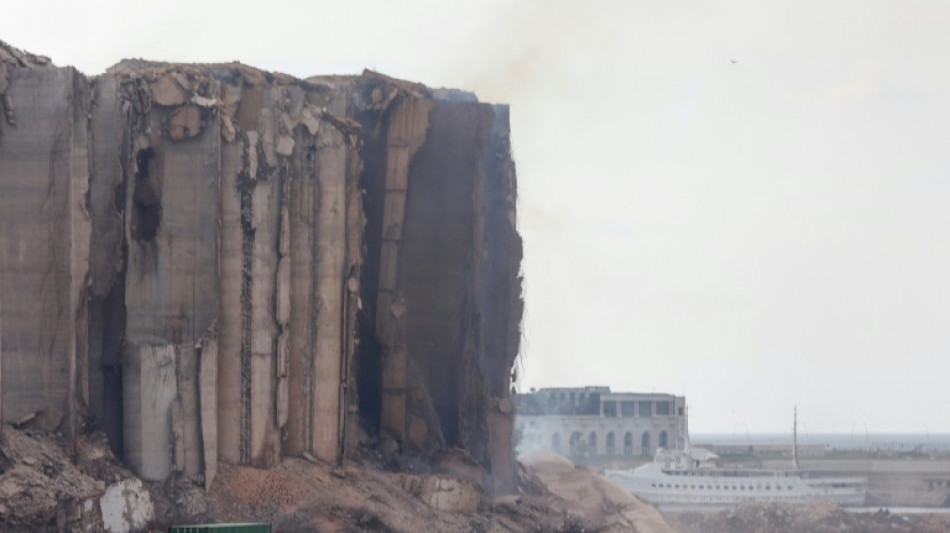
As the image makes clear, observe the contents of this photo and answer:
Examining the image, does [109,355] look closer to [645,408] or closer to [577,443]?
[577,443]

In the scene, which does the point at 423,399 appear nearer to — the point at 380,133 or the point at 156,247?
the point at 380,133

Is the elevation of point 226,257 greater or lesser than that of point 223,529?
greater

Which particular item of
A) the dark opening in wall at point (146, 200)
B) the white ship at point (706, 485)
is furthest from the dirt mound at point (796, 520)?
the dark opening in wall at point (146, 200)

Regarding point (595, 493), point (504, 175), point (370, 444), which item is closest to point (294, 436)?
point (370, 444)

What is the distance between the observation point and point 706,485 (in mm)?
85688

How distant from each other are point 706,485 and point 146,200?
46704 millimetres

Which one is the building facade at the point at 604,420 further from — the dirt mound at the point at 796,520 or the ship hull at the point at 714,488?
the dirt mound at the point at 796,520

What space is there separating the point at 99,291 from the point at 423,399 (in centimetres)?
1114

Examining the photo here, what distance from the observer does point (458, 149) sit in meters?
51.8

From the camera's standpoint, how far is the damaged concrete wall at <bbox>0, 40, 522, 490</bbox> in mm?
40438

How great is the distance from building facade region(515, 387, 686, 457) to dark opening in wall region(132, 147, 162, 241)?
153ft

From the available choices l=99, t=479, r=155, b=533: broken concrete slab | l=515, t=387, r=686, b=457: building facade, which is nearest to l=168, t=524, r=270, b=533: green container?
l=99, t=479, r=155, b=533: broken concrete slab

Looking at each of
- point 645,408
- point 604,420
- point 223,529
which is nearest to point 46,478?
point 223,529

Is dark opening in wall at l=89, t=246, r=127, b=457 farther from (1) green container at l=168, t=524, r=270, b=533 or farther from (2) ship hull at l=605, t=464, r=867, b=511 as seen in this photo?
(2) ship hull at l=605, t=464, r=867, b=511
